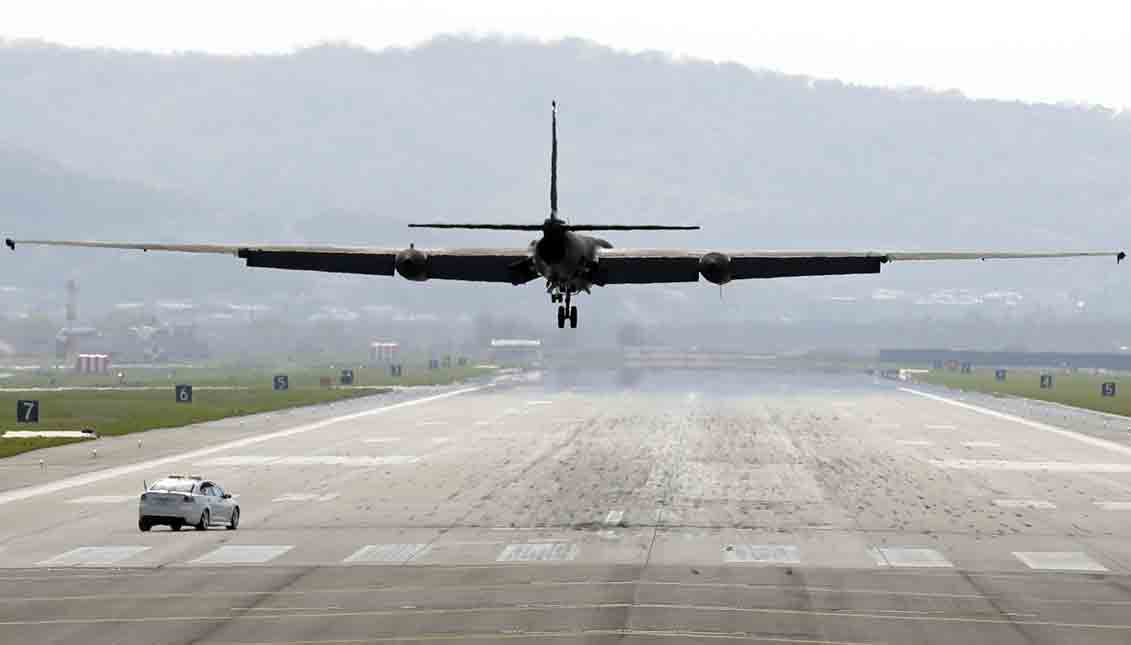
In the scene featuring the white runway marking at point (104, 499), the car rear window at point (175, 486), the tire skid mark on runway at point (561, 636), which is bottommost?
the white runway marking at point (104, 499)

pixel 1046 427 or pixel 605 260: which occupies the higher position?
pixel 605 260

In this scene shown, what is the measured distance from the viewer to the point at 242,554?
137 ft

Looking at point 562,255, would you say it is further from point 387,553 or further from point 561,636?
point 561,636

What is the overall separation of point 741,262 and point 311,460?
31069 millimetres

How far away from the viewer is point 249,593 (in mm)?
34781

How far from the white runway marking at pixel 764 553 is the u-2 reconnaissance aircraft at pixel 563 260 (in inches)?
350

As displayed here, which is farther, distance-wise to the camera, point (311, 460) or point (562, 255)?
point (311, 460)

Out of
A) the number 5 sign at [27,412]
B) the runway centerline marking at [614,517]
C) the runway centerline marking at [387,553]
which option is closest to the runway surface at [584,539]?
the runway centerline marking at [387,553]

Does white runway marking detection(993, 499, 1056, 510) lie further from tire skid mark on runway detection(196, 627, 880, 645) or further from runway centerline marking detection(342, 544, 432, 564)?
tire skid mark on runway detection(196, 627, 880, 645)

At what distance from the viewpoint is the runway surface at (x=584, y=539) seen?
3116cm

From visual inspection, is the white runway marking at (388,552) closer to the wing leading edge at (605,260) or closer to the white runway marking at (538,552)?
the white runway marking at (538,552)

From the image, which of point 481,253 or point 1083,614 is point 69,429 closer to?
point 481,253

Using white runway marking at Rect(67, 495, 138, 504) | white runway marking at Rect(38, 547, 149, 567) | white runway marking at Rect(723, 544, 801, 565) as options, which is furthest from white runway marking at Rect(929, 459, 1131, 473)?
white runway marking at Rect(38, 547, 149, 567)

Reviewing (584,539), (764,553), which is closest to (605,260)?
(584,539)
